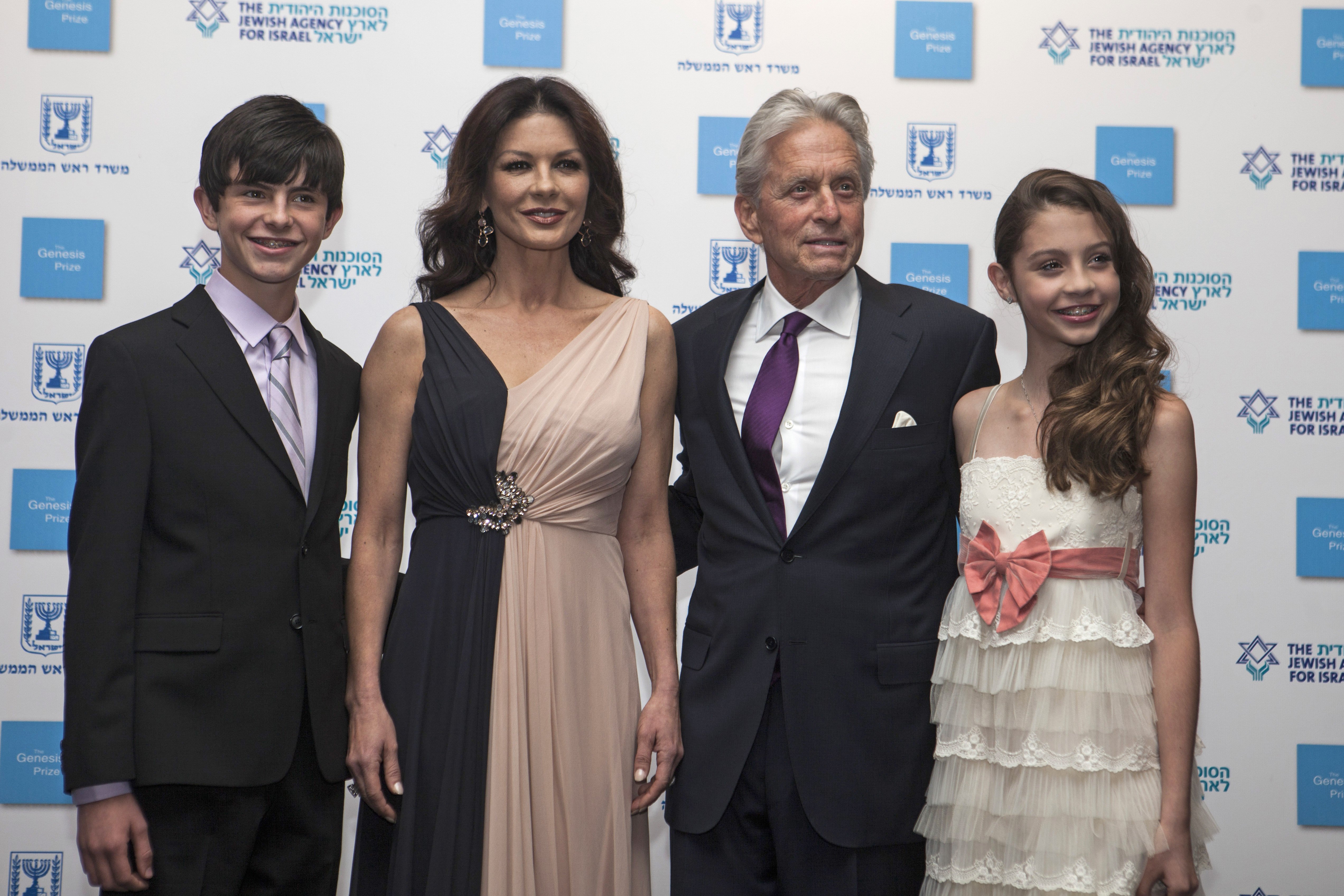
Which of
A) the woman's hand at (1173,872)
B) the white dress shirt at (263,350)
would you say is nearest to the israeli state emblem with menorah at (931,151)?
the white dress shirt at (263,350)

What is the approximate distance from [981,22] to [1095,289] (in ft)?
6.11

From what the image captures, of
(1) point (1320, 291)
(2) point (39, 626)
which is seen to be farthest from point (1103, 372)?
(2) point (39, 626)

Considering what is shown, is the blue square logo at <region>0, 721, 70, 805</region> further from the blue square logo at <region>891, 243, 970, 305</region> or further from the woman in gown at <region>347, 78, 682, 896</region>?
the blue square logo at <region>891, 243, 970, 305</region>

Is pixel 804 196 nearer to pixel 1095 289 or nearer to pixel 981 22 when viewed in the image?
pixel 1095 289

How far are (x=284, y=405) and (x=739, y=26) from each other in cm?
220

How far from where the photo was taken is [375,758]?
2014mm

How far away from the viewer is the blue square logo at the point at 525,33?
11.5 ft

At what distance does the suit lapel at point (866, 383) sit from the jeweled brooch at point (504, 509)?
1.77 feet

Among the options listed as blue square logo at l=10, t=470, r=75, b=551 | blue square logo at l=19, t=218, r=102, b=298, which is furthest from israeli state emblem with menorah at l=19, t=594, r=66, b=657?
blue square logo at l=19, t=218, r=102, b=298

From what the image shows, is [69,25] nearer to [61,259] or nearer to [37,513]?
[61,259]

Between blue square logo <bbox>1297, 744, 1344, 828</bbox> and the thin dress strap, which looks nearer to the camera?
the thin dress strap

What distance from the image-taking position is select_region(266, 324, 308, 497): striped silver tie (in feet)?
6.72

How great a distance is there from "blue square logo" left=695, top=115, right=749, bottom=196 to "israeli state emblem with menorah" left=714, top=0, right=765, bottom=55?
24 centimetres

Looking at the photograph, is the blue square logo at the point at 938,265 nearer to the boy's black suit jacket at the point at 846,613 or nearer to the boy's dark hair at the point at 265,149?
the boy's black suit jacket at the point at 846,613
